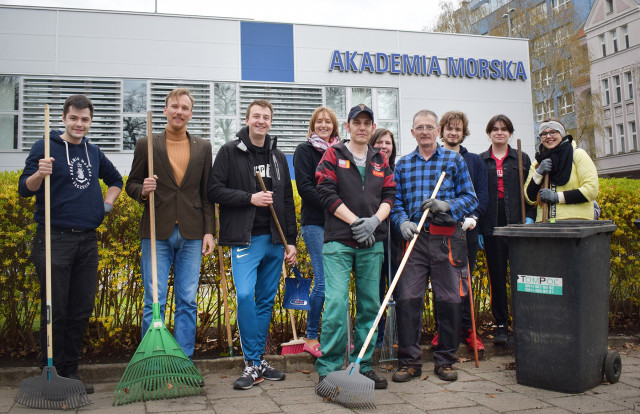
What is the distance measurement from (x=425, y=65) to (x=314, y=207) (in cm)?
1280

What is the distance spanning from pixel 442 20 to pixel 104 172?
27.3m

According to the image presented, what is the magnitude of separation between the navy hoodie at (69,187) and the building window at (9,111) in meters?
11.1

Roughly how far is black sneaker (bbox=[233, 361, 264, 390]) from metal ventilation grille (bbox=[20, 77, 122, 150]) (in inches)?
436

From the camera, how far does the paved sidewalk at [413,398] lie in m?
3.62

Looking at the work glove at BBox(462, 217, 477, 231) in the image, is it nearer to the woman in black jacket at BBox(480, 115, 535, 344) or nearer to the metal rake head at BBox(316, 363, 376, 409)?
the woman in black jacket at BBox(480, 115, 535, 344)

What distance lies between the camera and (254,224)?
14.2 ft

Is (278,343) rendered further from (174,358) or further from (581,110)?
(581,110)

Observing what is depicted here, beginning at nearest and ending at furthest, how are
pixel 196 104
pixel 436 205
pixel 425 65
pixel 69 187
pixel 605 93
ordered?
1. pixel 69 187
2. pixel 436 205
3. pixel 196 104
4. pixel 425 65
5. pixel 605 93

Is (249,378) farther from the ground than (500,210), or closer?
closer

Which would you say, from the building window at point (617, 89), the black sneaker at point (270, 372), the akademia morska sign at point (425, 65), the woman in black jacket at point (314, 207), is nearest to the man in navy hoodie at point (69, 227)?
the black sneaker at point (270, 372)

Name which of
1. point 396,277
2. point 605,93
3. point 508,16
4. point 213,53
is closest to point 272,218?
point 396,277

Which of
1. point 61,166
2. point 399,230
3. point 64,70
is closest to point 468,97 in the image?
point 64,70

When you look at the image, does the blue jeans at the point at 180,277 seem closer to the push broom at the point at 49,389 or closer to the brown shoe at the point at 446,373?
the push broom at the point at 49,389

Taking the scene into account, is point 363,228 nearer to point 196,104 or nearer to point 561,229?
point 561,229
